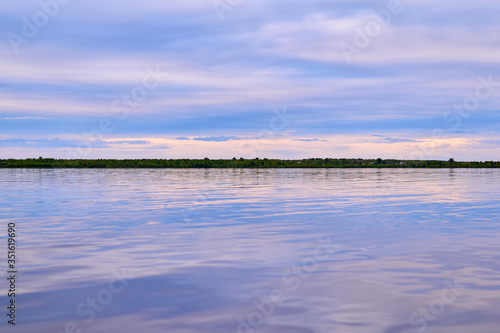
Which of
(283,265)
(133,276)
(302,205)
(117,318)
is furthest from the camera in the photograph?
(302,205)

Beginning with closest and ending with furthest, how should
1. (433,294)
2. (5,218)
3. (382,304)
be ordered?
(382,304) < (433,294) < (5,218)

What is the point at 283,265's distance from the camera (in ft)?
39.2

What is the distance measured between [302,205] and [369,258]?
14.2m

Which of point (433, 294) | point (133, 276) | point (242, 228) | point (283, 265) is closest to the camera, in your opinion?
point (433, 294)

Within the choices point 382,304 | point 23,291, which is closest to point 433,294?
point 382,304

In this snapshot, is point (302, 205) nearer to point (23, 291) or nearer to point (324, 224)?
point (324, 224)

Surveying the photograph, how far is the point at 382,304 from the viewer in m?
8.74

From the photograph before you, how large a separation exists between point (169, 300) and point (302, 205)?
60.3 feet

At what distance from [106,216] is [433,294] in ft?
52.3


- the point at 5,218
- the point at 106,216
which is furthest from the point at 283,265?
the point at 5,218

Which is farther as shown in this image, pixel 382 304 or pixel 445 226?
pixel 445 226

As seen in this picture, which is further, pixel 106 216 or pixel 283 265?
pixel 106 216

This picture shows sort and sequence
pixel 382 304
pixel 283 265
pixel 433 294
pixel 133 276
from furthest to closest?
pixel 283 265 < pixel 133 276 < pixel 433 294 < pixel 382 304

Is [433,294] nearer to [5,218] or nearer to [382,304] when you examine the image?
[382,304]
